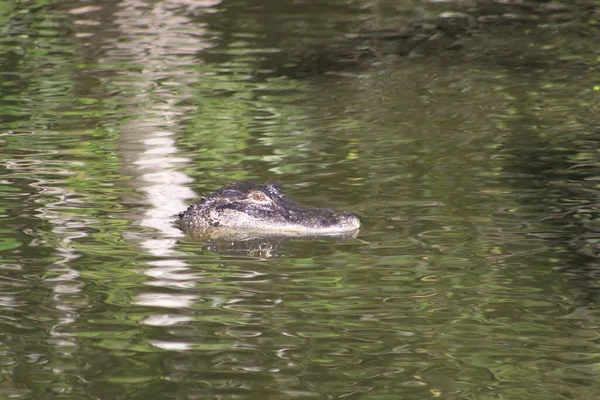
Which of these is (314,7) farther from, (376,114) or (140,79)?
Result: (376,114)

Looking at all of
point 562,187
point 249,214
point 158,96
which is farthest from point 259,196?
point 158,96

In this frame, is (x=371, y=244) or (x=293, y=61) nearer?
(x=371, y=244)

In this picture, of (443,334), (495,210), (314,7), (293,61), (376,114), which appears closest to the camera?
(443,334)

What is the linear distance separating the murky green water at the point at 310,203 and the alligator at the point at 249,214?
0.18m

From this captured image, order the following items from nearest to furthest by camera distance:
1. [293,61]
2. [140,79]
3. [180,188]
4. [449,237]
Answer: [449,237]
[180,188]
[140,79]
[293,61]

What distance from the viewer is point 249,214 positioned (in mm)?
8844

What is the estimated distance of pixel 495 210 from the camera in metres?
9.20

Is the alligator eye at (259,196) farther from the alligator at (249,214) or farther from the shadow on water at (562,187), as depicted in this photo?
the shadow on water at (562,187)

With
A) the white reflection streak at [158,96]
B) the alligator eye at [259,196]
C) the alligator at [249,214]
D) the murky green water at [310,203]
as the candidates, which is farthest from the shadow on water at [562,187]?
the white reflection streak at [158,96]

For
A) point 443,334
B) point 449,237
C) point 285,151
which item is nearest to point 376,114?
point 285,151

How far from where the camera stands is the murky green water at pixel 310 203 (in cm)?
604

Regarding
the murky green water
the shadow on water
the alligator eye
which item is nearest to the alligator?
the alligator eye

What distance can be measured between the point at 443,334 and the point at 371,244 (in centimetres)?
188

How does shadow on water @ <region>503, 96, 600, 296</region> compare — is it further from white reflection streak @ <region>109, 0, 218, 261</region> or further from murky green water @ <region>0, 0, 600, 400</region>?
white reflection streak @ <region>109, 0, 218, 261</region>
